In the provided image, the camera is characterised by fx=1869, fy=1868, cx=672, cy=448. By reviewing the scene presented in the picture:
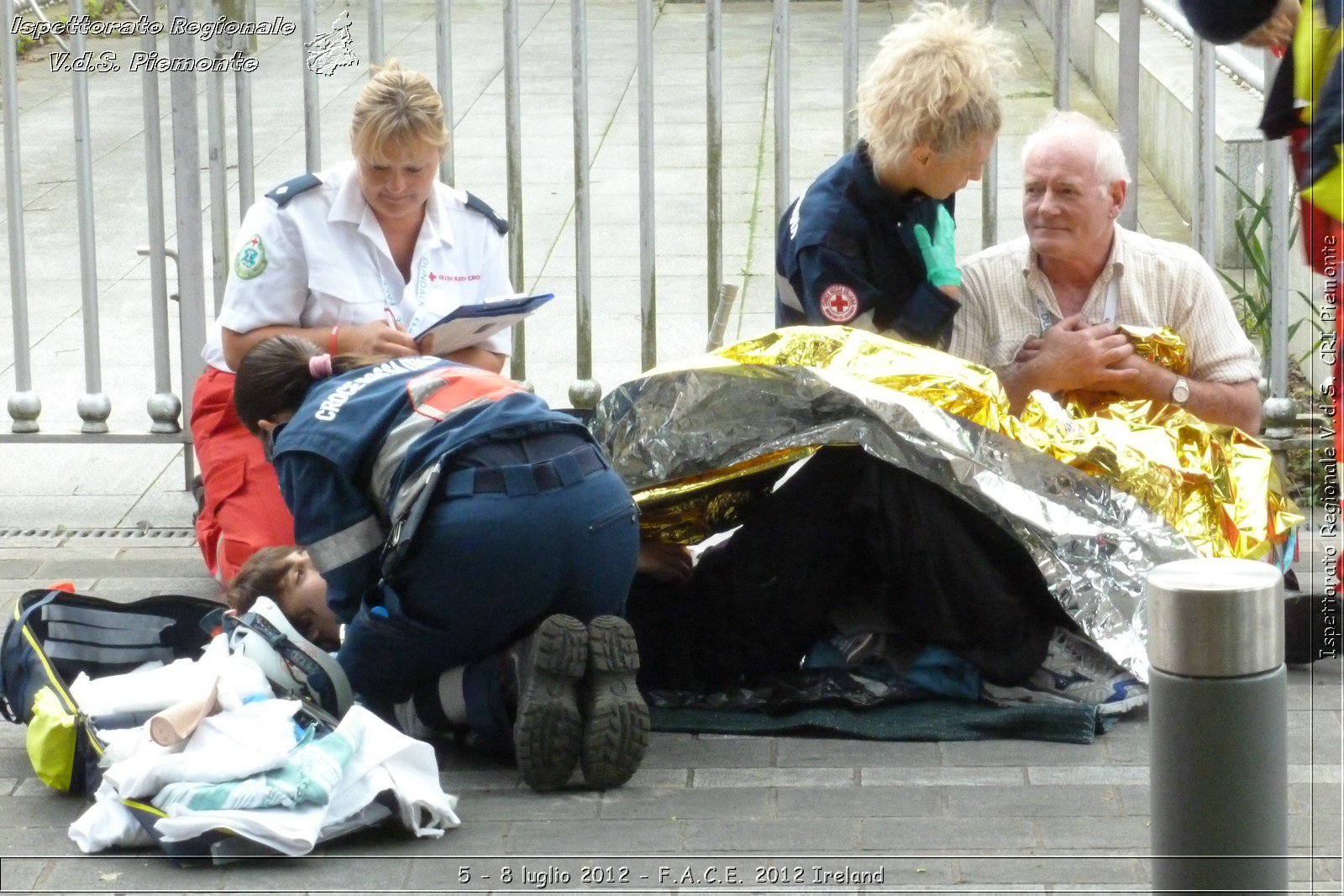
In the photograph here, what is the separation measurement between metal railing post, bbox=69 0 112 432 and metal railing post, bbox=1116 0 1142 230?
108 inches

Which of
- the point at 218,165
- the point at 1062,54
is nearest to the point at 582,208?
the point at 218,165

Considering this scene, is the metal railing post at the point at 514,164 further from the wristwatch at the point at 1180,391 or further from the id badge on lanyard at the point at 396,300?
the wristwatch at the point at 1180,391

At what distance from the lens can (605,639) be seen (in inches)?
135

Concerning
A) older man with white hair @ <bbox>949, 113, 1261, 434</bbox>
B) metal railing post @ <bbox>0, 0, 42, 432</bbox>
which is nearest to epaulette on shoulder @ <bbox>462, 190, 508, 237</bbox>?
older man with white hair @ <bbox>949, 113, 1261, 434</bbox>

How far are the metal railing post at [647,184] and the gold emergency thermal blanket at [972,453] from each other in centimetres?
101

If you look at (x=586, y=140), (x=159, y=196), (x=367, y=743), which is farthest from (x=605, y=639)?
(x=159, y=196)

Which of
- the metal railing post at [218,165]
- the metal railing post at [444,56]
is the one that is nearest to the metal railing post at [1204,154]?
the metal railing post at [444,56]

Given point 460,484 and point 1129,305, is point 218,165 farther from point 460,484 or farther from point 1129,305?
point 1129,305

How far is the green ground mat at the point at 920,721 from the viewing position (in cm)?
372

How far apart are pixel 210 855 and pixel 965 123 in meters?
2.18

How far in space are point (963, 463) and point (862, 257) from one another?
2.02ft

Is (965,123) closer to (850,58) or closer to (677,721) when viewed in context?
(850,58)

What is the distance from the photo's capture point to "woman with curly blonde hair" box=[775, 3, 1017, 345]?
13.4 feet

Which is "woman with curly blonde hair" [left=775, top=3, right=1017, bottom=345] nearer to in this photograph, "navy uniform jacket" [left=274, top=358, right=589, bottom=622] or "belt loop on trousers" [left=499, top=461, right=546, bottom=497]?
"navy uniform jacket" [left=274, top=358, right=589, bottom=622]
